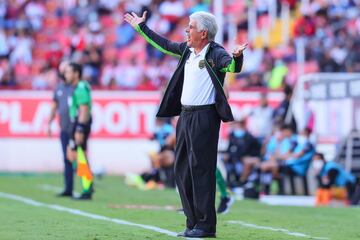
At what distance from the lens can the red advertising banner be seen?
27.0 m

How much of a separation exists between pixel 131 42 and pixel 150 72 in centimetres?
193

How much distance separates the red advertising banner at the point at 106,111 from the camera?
2705cm

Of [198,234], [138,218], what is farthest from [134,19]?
[138,218]

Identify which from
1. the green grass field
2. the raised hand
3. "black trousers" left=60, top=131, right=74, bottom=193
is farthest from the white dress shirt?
"black trousers" left=60, top=131, right=74, bottom=193

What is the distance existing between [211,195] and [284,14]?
882 inches

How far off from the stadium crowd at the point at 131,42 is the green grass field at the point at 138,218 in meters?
9.33

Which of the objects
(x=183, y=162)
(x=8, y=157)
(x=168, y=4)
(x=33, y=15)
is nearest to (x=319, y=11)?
(x=168, y=4)

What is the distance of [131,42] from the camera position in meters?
31.9

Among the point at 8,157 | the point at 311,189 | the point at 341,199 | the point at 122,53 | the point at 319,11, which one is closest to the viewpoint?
the point at 341,199

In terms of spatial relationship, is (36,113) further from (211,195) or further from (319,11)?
(211,195)

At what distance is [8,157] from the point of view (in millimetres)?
26891

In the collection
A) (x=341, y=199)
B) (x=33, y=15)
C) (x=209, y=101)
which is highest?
(x=33, y=15)

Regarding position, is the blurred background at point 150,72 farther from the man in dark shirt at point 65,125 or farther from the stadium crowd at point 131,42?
the man in dark shirt at point 65,125

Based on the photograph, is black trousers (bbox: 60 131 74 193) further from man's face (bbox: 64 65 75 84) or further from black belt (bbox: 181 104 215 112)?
black belt (bbox: 181 104 215 112)
